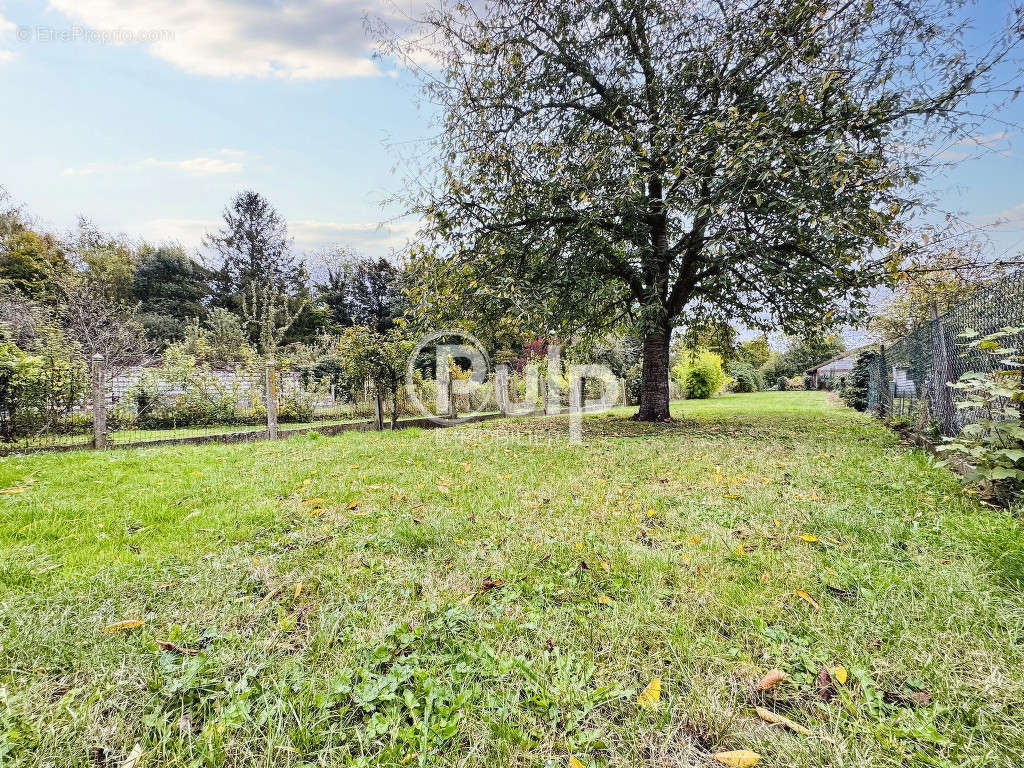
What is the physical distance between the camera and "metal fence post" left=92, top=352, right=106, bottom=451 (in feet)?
24.7

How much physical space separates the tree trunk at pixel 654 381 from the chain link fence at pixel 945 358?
4320 mm

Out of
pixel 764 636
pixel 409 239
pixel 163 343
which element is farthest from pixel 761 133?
pixel 163 343

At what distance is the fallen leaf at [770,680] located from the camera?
146cm

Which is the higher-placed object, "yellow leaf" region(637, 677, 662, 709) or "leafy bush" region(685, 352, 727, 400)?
"leafy bush" region(685, 352, 727, 400)

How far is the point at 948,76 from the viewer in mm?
6527

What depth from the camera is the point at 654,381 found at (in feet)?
34.3

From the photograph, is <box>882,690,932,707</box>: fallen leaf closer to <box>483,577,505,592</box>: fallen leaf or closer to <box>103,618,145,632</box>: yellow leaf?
<box>483,577,505,592</box>: fallen leaf

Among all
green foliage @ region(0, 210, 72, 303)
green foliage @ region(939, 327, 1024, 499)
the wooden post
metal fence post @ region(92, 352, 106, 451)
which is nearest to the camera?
green foliage @ region(939, 327, 1024, 499)

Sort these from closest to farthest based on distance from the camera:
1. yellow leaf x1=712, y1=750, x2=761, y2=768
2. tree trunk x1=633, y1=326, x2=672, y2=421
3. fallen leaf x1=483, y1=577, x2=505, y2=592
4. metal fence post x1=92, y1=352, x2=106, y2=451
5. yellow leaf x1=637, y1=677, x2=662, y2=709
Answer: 1. yellow leaf x1=712, y1=750, x2=761, y2=768
2. yellow leaf x1=637, y1=677, x2=662, y2=709
3. fallen leaf x1=483, y1=577, x2=505, y2=592
4. metal fence post x1=92, y1=352, x2=106, y2=451
5. tree trunk x1=633, y1=326, x2=672, y2=421

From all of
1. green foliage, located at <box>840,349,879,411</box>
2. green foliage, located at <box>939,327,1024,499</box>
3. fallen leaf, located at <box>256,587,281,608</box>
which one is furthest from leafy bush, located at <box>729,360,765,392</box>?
fallen leaf, located at <box>256,587,281,608</box>

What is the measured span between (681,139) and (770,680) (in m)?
7.62

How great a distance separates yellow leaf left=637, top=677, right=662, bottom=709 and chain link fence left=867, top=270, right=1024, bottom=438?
3.57 m

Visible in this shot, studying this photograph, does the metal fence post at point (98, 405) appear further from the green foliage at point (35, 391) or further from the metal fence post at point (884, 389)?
the metal fence post at point (884, 389)

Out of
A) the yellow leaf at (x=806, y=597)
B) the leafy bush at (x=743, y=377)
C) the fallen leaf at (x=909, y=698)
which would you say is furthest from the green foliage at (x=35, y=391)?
the leafy bush at (x=743, y=377)
